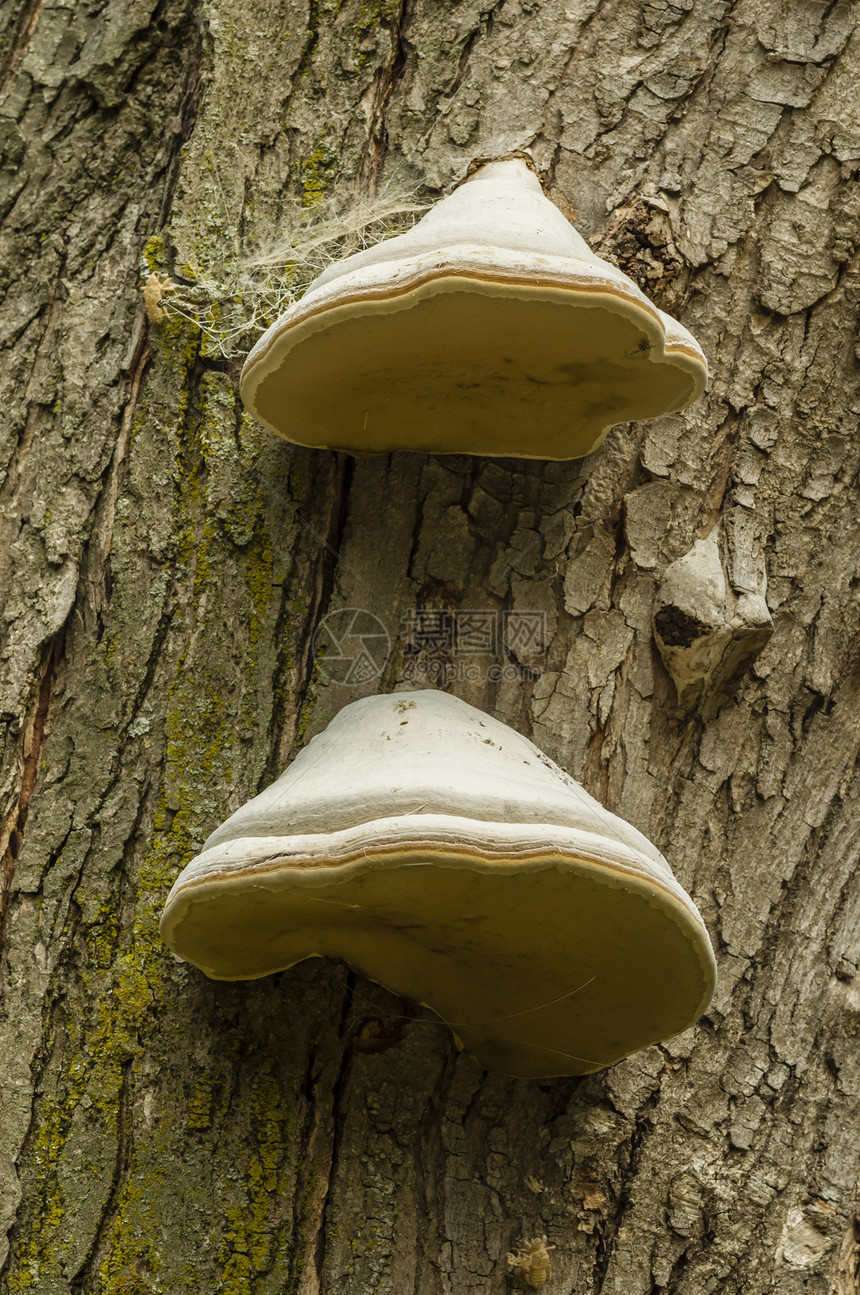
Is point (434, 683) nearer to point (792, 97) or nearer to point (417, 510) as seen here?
point (417, 510)

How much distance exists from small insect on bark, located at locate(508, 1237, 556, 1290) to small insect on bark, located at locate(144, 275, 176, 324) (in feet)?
7.36

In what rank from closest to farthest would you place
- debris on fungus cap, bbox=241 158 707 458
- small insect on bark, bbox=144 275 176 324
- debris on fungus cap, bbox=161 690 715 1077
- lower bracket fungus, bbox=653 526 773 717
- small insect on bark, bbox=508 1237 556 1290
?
debris on fungus cap, bbox=161 690 715 1077, debris on fungus cap, bbox=241 158 707 458, small insect on bark, bbox=508 1237 556 1290, lower bracket fungus, bbox=653 526 773 717, small insect on bark, bbox=144 275 176 324

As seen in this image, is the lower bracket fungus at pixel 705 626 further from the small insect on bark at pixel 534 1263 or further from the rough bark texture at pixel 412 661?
the small insect on bark at pixel 534 1263

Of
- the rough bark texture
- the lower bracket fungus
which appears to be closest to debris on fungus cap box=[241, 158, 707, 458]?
the rough bark texture

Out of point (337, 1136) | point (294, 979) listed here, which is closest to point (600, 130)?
point (294, 979)

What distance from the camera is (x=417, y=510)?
Answer: 234cm

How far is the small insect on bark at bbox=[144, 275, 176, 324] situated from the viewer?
2.51 metres

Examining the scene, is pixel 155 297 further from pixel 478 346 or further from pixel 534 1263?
pixel 534 1263

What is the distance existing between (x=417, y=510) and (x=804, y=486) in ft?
3.14

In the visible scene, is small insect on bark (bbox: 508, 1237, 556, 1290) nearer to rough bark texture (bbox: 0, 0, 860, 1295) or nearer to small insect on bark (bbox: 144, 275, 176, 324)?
rough bark texture (bbox: 0, 0, 860, 1295)

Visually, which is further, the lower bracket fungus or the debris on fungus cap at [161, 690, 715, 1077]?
the lower bracket fungus

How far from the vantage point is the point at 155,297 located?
251cm

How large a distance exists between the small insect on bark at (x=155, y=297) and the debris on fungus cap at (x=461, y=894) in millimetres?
1162

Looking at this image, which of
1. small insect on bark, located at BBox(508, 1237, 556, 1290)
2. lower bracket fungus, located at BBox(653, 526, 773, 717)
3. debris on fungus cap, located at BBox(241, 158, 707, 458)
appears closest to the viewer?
debris on fungus cap, located at BBox(241, 158, 707, 458)
